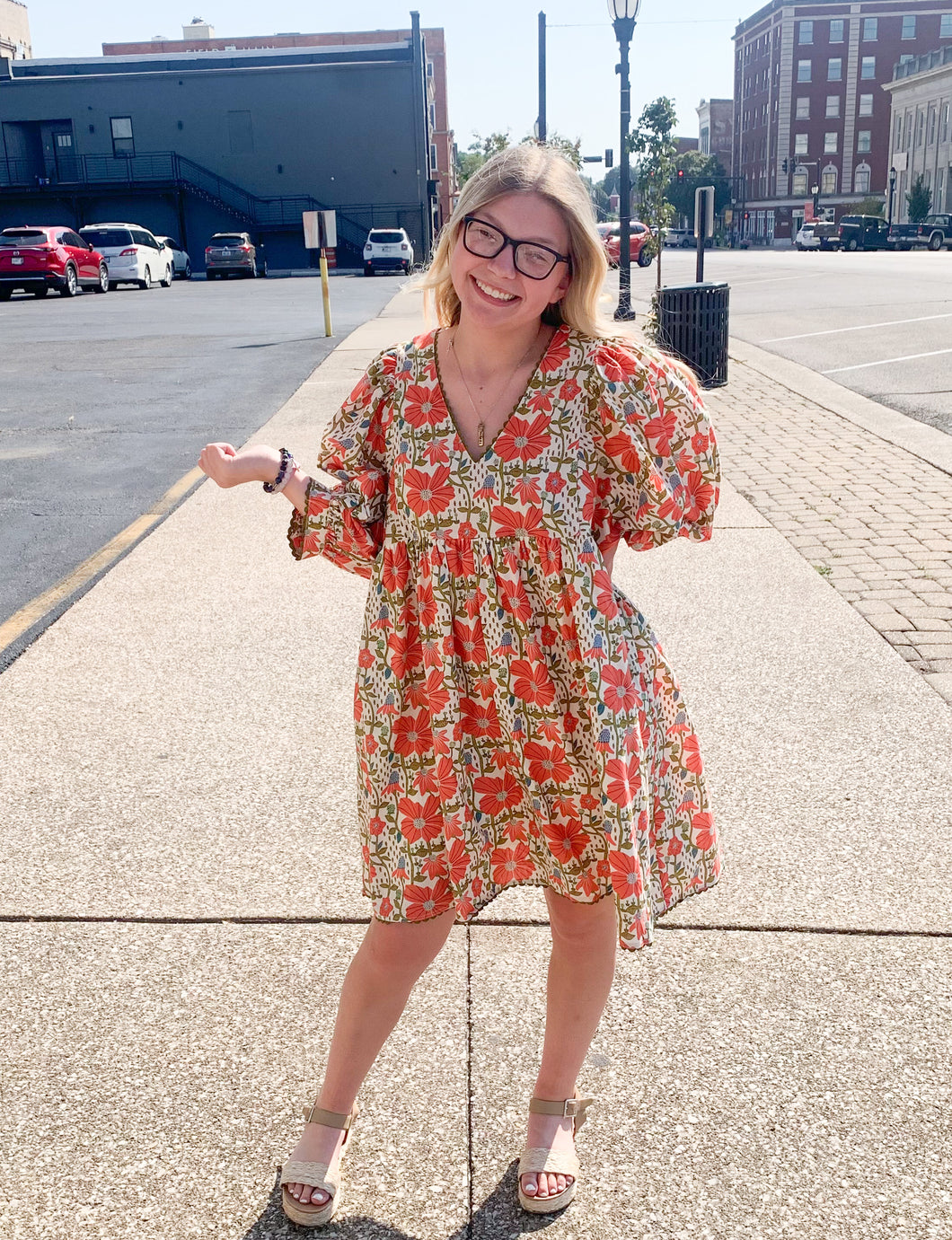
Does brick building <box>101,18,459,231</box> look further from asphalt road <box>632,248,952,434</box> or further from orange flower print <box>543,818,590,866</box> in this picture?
orange flower print <box>543,818,590,866</box>

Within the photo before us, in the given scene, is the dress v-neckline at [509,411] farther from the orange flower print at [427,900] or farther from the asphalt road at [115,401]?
the asphalt road at [115,401]

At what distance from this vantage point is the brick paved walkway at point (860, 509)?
5258 mm

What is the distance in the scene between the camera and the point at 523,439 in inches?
A: 78.3

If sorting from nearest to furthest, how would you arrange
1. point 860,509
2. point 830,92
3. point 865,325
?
point 860,509
point 865,325
point 830,92

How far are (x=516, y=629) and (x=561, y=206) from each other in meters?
0.68

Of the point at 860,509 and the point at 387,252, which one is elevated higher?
the point at 387,252

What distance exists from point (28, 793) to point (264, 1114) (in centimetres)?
165

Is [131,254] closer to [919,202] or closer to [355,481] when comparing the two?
[355,481]

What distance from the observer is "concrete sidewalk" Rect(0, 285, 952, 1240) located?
2.12 m

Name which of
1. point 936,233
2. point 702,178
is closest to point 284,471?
point 936,233

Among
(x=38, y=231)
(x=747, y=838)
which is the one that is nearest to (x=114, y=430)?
(x=747, y=838)

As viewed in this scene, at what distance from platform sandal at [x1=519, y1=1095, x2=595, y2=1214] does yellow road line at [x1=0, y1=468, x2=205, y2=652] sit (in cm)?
353

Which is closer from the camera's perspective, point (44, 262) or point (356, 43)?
point (44, 262)

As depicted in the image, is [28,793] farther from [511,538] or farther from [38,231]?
[38,231]
